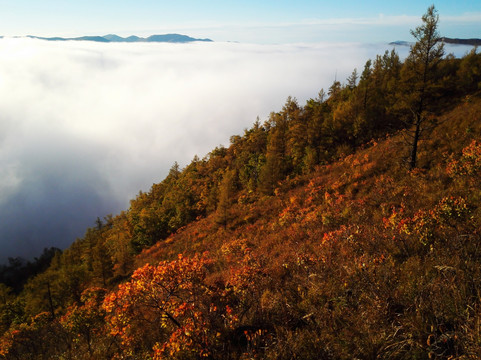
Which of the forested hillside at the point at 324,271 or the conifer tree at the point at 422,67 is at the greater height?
the conifer tree at the point at 422,67

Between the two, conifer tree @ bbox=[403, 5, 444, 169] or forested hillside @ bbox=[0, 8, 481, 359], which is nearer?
forested hillside @ bbox=[0, 8, 481, 359]

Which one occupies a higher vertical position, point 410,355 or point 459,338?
point 459,338

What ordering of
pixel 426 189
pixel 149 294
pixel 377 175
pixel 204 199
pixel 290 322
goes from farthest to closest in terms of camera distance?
1. pixel 204 199
2. pixel 377 175
3. pixel 426 189
4. pixel 149 294
5. pixel 290 322

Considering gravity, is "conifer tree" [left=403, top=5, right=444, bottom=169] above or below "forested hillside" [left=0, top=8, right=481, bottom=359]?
above

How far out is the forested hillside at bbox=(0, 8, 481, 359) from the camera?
4809mm

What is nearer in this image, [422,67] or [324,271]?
[324,271]

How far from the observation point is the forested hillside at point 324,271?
481cm

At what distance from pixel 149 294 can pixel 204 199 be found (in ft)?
147

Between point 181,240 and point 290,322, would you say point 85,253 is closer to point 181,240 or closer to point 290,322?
point 181,240

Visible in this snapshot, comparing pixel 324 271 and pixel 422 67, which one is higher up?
pixel 422 67

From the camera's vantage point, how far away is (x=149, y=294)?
7047 mm

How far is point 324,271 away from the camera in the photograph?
7.48m

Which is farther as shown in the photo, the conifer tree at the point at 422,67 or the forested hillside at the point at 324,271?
the conifer tree at the point at 422,67

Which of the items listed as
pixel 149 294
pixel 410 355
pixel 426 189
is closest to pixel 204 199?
pixel 426 189
